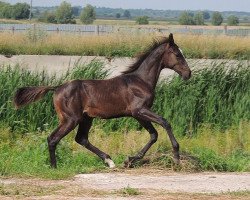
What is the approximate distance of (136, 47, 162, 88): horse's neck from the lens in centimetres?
1340

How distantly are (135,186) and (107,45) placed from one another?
977 inches

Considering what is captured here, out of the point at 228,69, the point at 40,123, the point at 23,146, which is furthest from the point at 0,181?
the point at 228,69

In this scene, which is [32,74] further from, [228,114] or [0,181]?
[0,181]

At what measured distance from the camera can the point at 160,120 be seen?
1271 centimetres

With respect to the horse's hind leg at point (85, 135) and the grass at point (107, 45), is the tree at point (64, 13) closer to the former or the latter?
the grass at point (107, 45)

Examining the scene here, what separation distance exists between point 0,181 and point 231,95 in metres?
8.40

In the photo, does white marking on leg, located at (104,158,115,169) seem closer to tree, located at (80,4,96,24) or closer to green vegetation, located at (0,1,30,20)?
green vegetation, located at (0,1,30,20)

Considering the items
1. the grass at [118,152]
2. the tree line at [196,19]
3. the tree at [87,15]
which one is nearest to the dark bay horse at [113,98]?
the grass at [118,152]

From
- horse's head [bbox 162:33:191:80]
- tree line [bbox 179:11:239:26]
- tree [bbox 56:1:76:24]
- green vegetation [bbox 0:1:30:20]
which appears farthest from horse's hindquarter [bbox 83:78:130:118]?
tree line [bbox 179:11:239:26]

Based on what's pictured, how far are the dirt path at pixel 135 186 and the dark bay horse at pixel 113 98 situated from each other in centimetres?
81

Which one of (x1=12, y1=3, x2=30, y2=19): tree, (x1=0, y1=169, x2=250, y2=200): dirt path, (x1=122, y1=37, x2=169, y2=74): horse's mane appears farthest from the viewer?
(x1=12, y1=3, x2=30, y2=19): tree

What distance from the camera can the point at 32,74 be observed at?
58.6 feet

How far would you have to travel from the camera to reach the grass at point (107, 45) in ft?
112

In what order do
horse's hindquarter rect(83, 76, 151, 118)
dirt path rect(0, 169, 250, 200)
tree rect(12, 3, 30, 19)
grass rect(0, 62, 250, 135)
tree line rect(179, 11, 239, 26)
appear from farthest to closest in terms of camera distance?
tree line rect(179, 11, 239, 26)
tree rect(12, 3, 30, 19)
grass rect(0, 62, 250, 135)
horse's hindquarter rect(83, 76, 151, 118)
dirt path rect(0, 169, 250, 200)
